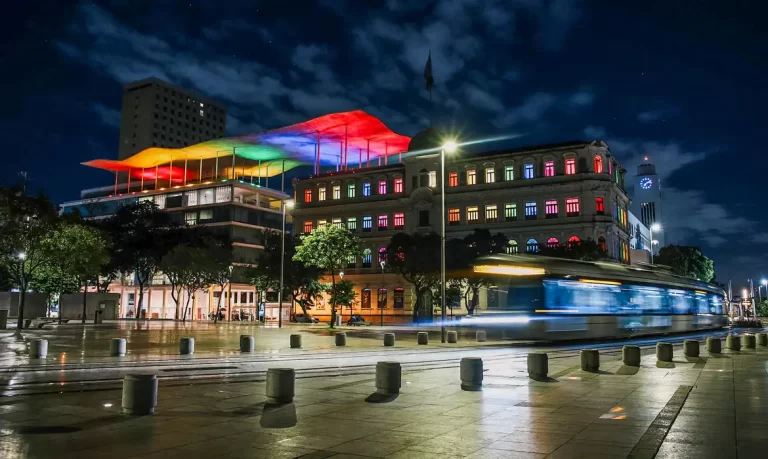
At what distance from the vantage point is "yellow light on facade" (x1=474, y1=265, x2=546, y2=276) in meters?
28.1

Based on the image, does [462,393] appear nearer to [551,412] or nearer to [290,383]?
[551,412]

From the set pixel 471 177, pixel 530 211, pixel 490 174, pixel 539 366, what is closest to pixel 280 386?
pixel 539 366

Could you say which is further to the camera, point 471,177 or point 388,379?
point 471,177

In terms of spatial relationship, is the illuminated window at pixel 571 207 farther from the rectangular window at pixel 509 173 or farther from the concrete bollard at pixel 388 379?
the concrete bollard at pixel 388 379

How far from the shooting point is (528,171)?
7338cm

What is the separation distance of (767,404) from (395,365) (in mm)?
7457

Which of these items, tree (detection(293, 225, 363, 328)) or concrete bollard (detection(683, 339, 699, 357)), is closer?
concrete bollard (detection(683, 339, 699, 357))

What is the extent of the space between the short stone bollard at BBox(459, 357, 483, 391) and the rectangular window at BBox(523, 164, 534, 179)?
61.4m

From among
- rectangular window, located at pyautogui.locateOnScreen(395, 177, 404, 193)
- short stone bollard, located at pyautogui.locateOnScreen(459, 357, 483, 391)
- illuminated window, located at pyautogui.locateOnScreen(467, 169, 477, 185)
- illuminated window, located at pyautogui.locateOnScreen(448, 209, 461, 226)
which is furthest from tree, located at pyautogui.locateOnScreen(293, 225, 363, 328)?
rectangular window, located at pyautogui.locateOnScreen(395, 177, 404, 193)

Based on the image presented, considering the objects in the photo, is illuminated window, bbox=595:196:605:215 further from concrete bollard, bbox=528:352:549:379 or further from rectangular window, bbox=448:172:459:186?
concrete bollard, bbox=528:352:549:379

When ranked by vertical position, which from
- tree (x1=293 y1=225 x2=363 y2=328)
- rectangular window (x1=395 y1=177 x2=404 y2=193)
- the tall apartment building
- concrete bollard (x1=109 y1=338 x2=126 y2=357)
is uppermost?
the tall apartment building

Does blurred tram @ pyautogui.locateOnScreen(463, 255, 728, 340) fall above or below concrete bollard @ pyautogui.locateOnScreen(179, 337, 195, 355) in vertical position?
above

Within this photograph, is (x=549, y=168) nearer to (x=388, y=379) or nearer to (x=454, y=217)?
(x=454, y=217)

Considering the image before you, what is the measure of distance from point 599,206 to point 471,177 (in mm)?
15778
